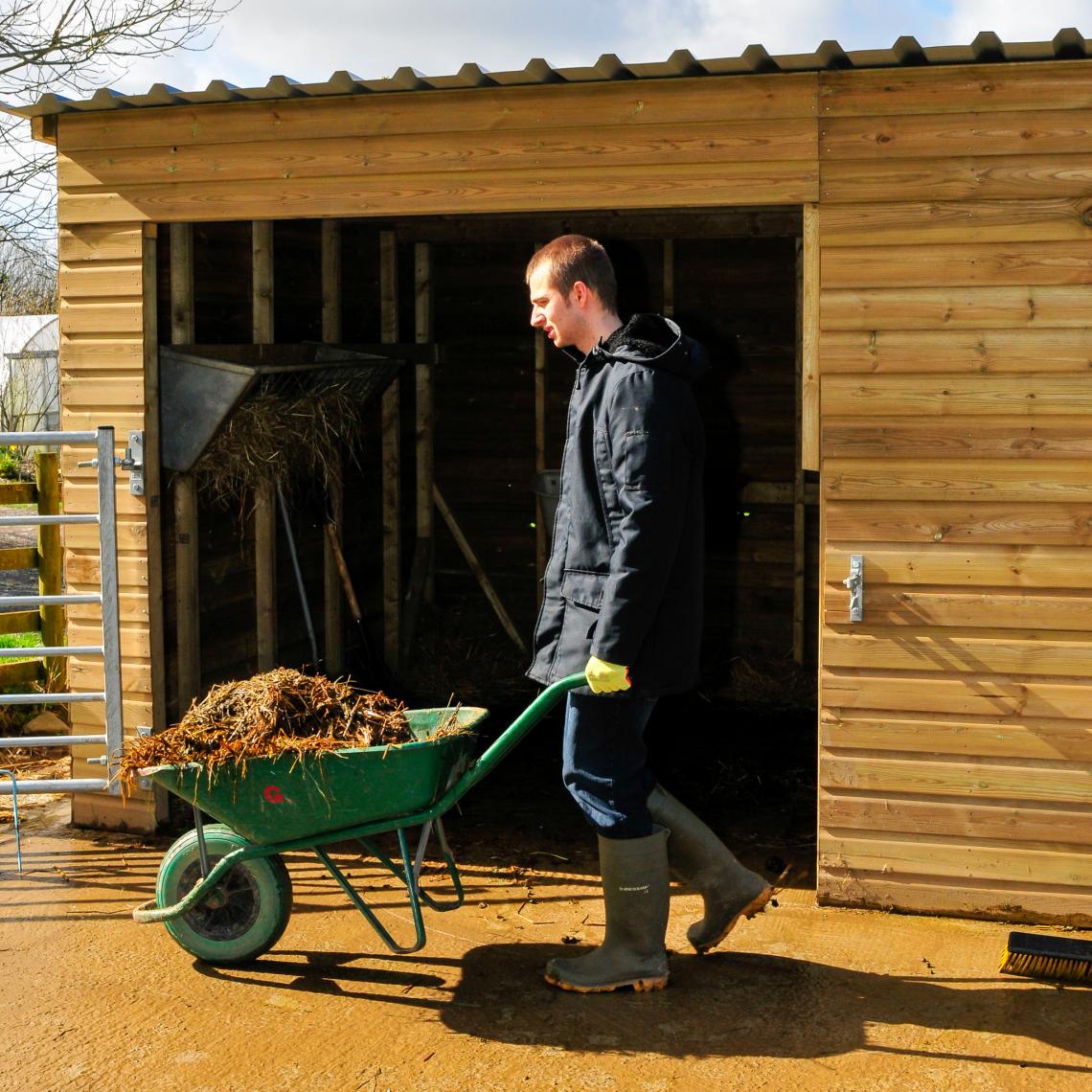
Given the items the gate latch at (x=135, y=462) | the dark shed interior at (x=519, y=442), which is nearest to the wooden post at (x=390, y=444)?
the dark shed interior at (x=519, y=442)

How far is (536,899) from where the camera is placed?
5.14 m

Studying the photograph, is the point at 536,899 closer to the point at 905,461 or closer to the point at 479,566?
the point at 905,461

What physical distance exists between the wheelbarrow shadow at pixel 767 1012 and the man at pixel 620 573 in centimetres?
14

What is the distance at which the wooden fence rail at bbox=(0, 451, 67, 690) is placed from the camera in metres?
7.53

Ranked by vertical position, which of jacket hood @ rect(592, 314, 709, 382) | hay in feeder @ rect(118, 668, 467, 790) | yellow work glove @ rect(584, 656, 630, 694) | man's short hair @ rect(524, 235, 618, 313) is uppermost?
man's short hair @ rect(524, 235, 618, 313)

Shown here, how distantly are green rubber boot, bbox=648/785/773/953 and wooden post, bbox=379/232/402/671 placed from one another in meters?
4.30

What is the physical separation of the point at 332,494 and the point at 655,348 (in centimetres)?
397

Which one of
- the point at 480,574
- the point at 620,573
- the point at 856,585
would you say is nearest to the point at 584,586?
the point at 620,573

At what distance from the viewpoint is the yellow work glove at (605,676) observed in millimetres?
3893

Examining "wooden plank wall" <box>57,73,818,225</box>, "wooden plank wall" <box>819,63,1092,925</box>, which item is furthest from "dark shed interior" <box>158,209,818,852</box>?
"wooden plank wall" <box>819,63,1092,925</box>

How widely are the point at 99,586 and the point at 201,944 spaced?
6.37ft

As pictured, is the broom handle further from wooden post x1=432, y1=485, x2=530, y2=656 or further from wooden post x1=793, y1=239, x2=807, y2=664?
wooden post x1=793, y1=239, x2=807, y2=664

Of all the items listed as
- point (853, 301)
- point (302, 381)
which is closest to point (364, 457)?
point (302, 381)

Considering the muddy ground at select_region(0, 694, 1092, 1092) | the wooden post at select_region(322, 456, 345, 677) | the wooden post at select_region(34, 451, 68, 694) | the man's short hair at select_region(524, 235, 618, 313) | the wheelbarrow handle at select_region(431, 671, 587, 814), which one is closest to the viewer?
the muddy ground at select_region(0, 694, 1092, 1092)
